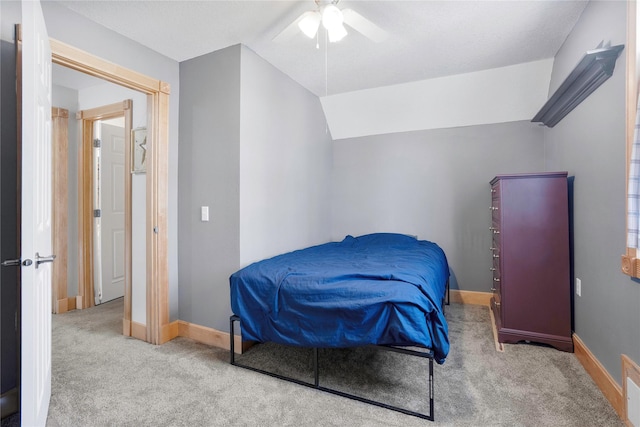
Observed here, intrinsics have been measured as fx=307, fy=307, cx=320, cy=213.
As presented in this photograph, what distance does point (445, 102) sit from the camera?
11.1 feet

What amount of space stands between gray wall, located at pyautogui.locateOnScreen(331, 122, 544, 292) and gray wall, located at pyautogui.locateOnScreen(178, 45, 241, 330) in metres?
1.96

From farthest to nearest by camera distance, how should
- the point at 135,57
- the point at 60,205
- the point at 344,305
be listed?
the point at 60,205
the point at 135,57
the point at 344,305

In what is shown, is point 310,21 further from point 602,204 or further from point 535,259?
point 535,259

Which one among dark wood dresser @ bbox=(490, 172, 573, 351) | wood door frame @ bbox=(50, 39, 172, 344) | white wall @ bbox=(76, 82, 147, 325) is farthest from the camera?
white wall @ bbox=(76, 82, 147, 325)

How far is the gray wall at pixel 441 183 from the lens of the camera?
3395mm

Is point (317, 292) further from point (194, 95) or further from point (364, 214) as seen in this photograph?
point (364, 214)

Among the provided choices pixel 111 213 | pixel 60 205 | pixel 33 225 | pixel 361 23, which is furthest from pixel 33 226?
pixel 111 213

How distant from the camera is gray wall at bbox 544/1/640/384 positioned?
1.65m

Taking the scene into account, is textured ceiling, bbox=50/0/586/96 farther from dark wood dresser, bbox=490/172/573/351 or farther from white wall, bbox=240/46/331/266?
Result: dark wood dresser, bbox=490/172/573/351

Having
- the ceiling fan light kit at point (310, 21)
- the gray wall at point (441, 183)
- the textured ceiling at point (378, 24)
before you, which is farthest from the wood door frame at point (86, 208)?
the gray wall at point (441, 183)

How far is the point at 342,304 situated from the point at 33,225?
1481 mm

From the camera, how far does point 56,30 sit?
1895 millimetres

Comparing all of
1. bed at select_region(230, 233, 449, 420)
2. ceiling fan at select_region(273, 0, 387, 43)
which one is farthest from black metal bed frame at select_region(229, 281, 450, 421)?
ceiling fan at select_region(273, 0, 387, 43)

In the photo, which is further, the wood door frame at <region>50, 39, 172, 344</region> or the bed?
the wood door frame at <region>50, 39, 172, 344</region>
